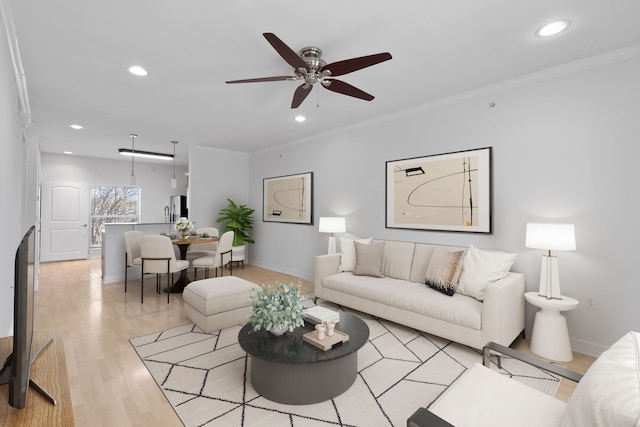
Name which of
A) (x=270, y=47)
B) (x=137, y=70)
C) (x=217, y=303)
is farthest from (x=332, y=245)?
(x=137, y=70)

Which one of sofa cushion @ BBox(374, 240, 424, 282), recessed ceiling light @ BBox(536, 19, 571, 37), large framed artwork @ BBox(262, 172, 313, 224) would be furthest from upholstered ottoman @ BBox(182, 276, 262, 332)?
recessed ceiling light @ BBox(536, 19, 571, 37)

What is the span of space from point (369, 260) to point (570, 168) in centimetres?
225

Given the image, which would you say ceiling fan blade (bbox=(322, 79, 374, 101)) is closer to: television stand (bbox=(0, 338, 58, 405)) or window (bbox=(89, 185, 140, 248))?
television stand (bbox=(0, 338, 58, 405))

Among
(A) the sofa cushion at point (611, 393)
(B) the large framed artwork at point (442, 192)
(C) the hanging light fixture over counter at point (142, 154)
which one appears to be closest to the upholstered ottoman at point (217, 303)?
(B) the large framed artwork at point (442, 192)

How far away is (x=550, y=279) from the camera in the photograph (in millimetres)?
2723

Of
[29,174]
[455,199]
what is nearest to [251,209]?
[29,174]

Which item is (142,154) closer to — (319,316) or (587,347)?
(319,316)

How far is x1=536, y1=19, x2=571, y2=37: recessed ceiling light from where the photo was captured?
223 centimetres

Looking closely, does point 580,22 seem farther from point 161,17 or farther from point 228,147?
point 228,147

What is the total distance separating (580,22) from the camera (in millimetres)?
2223

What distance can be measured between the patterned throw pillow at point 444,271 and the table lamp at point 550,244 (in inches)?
26.7

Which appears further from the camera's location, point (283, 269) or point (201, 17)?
point (283, 269)

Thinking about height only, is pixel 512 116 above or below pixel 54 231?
above

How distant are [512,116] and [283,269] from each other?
4524 mm
